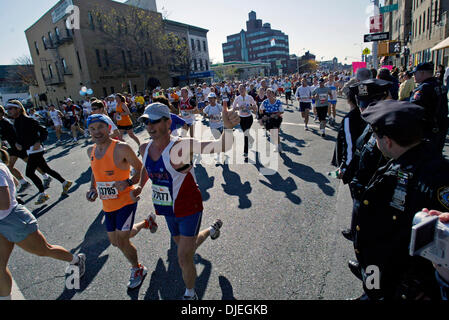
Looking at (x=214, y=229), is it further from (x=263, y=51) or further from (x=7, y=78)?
(x=263, y=51)

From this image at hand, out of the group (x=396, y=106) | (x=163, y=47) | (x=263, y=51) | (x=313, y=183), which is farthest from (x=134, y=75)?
(x=263, y=51)

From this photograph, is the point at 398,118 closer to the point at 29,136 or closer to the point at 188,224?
the point at 188,224

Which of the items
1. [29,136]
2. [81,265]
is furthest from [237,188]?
A: [29,136]

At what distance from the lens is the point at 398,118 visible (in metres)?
1.50

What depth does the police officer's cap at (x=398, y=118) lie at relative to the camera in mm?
1488

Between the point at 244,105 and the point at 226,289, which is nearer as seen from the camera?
the point at 226,289

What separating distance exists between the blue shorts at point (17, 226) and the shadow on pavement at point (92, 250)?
0.86 m

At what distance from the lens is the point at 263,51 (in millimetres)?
123625

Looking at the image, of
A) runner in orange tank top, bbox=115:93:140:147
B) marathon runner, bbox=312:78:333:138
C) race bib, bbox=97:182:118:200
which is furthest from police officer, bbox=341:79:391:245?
runner in orange tank top, bbox=115:93:140:147

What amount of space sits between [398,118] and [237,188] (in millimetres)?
4342

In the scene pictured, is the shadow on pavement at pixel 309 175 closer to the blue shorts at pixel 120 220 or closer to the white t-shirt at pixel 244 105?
the white t-shirt at pixel 244 105

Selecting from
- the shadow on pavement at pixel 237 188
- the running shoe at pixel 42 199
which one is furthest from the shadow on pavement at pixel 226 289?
the running shoe at pixel 42 199

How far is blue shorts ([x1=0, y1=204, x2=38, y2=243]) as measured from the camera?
2.59 m

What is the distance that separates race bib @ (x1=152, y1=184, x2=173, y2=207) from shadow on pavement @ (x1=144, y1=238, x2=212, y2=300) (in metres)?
0.99
